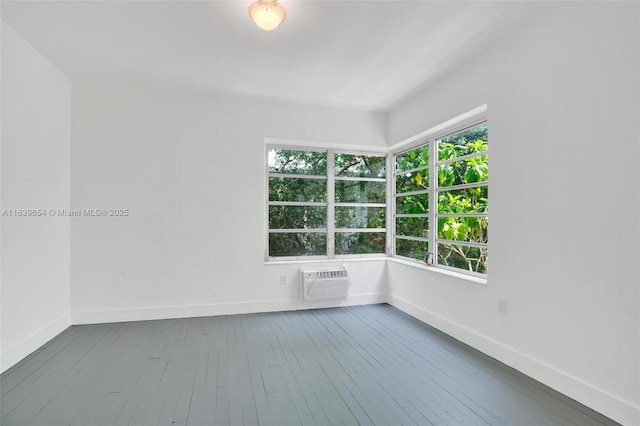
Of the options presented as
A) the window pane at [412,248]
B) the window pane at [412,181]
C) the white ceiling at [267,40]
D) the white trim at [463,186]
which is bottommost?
the window pane at [412,248]

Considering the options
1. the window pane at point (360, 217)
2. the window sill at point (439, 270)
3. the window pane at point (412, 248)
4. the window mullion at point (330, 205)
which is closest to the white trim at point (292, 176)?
the window mullion at point (330, 205)

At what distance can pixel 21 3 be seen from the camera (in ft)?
7.93

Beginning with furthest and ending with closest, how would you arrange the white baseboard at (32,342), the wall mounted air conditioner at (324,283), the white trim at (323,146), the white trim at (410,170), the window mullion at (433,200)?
the white trim at (323,146) → the wall mounted air conditioner at (324,283) → the white trim at (410,170) → the window mullion at (433,200) → the white baseboard at (32,342)

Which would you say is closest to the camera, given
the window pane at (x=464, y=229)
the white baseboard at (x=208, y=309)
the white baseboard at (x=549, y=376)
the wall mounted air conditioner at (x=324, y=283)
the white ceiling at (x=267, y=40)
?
the white baseboard at (x=549, y=376)

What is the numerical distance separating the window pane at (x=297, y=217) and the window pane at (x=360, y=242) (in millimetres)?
352

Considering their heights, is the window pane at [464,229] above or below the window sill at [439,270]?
above

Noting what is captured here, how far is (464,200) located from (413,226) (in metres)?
1.04

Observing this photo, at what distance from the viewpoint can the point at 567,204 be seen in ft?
7.75

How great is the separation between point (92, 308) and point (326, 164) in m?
3.40

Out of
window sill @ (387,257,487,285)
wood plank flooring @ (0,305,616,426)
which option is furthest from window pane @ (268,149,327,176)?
wood plank flooring @ (0,305,616,426)

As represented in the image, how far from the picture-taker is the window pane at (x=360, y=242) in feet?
16.1

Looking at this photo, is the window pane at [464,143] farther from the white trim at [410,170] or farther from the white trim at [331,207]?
the white trim at [331,207]

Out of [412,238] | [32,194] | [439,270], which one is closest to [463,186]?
[439,270]

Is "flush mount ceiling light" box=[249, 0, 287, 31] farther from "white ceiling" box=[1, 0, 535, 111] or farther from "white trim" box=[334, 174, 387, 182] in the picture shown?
"white trim" box=[334, 174, 387, 182]
